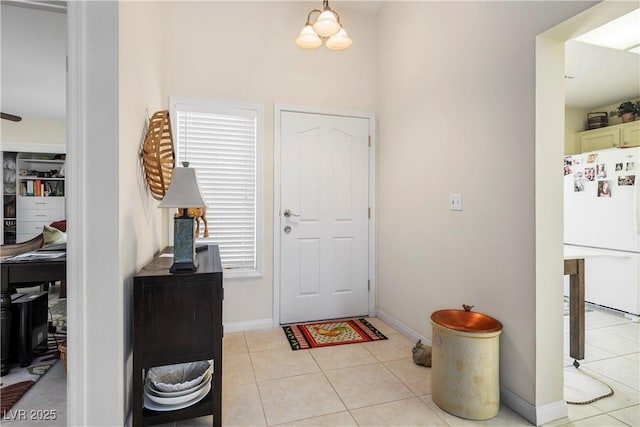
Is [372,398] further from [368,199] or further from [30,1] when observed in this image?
[30,1]

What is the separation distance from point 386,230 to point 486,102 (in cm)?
153

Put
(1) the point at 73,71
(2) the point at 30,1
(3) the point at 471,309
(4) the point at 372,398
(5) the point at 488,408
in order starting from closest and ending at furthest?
(1) the point at 73,71, (2) the point at 30,1, (5) the point at 488,408, (4) the point at 372,398, (3) the point at 471,309

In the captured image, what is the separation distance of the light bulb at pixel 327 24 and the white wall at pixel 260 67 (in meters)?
0.76

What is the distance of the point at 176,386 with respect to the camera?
1.68 m

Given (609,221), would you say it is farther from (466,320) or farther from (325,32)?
(325,32)

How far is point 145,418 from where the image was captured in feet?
5.20

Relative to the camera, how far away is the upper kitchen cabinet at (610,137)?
13.1 ft

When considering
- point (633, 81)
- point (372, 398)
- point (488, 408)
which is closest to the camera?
point (488, 408)

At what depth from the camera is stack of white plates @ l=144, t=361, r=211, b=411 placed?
5.40ft

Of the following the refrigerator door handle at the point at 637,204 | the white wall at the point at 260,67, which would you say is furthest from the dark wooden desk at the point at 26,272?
the refrigerator door handle at the point at 637,204

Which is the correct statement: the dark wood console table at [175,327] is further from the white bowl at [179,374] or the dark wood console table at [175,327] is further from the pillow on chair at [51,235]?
the pillow on chair at [51,235]

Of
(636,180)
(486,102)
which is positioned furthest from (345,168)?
(636,180)

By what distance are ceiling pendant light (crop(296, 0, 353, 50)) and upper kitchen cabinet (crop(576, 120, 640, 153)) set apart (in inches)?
149

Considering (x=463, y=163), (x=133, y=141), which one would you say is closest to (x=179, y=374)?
(x=133, y=141)
